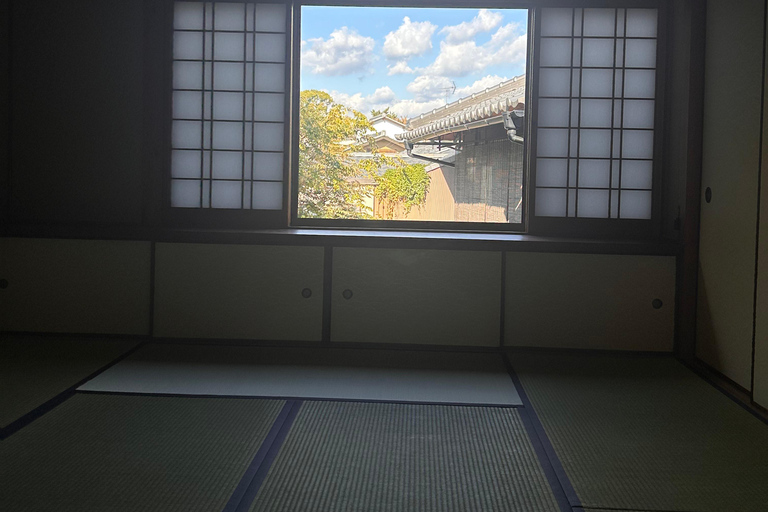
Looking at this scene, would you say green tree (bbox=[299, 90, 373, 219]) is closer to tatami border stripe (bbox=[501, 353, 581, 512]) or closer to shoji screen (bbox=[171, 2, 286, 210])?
shoji screen (bbox=[171, 2, 286, 210])

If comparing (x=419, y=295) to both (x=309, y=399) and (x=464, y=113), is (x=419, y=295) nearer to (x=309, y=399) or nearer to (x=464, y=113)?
(x=309, y=399)

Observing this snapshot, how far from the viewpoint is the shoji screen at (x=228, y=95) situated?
428 cm

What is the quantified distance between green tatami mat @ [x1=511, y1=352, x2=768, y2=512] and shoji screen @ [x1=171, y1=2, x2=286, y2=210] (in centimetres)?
203

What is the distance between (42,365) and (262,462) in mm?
1670

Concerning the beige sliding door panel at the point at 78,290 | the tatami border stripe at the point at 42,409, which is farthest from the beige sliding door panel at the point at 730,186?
the beige sliding door panel at the point at 78,290

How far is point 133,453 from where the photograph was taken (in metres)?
2.36

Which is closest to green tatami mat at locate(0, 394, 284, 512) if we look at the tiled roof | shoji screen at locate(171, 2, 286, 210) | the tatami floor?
the tatami floor

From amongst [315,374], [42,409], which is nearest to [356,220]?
[315,374]

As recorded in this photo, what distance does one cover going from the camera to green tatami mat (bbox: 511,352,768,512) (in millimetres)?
2127

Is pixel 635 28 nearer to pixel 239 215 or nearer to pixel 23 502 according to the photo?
pixel 239 215

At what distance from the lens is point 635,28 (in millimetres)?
4184

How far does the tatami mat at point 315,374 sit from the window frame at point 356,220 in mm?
853

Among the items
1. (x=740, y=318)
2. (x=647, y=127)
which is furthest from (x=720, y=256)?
(x=647, y=127)

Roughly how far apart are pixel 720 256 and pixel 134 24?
3536 mm
